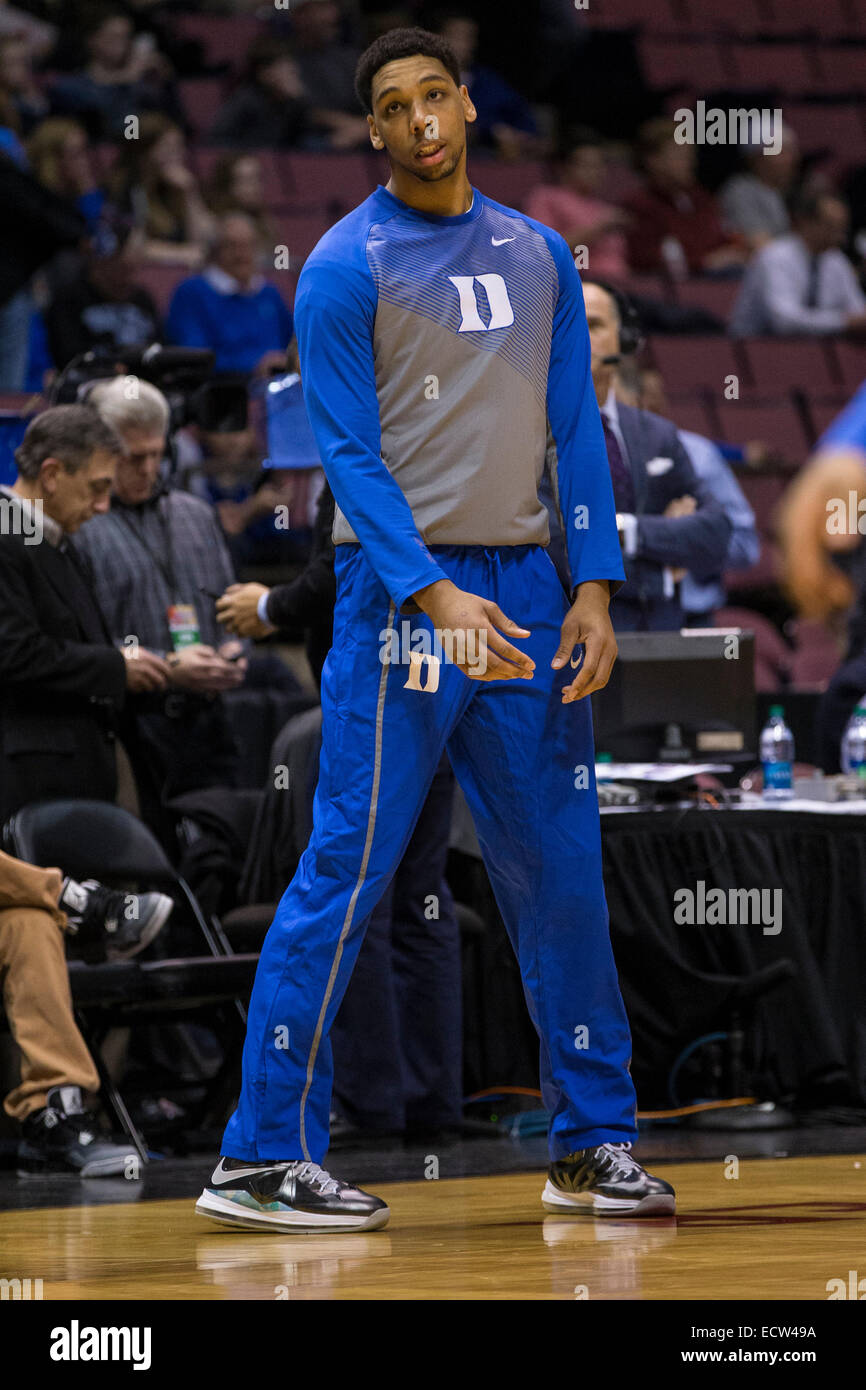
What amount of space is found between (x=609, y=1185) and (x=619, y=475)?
2.66 meters

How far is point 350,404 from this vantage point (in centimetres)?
313

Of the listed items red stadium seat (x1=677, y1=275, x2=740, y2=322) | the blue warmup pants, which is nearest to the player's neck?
the blue warmup pants

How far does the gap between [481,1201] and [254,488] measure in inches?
153

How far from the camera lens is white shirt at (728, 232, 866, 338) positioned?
34.3 ft

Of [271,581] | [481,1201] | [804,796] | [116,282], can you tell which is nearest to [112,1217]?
[481,1201]

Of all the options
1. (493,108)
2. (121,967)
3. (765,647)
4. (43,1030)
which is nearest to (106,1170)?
(43,1030)

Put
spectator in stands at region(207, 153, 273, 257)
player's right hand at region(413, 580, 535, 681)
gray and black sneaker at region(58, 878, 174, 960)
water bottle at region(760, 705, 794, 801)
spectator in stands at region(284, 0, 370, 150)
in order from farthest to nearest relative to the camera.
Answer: spectator in stands at region(284, 0, 370, 150) → spectator in stands at region(207, 153, 273, 257) → water bottle at region(760, 705, 794, 801) → gray and black sneaker at region(58, 878, 174, 960) → player's right hand at region(413, 580, 535, 681)

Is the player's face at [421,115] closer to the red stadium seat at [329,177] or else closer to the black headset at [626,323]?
the black headset at [626,323]

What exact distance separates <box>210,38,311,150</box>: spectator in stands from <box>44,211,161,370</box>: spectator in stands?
2490 millimetres

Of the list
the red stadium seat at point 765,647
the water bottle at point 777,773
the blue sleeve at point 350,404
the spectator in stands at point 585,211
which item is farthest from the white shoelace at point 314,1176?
the spectator in stands at point 585,211

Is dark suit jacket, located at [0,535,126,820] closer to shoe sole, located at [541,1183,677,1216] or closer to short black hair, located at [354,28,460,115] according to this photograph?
short black hair, located at [354,28,460,115]

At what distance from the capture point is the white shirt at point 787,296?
1047cm

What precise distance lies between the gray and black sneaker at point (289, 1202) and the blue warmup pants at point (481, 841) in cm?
3

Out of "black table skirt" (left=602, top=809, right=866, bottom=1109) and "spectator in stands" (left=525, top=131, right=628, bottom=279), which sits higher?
"spectator in stands" (left=525, top=131, right=628, bottom=279)
